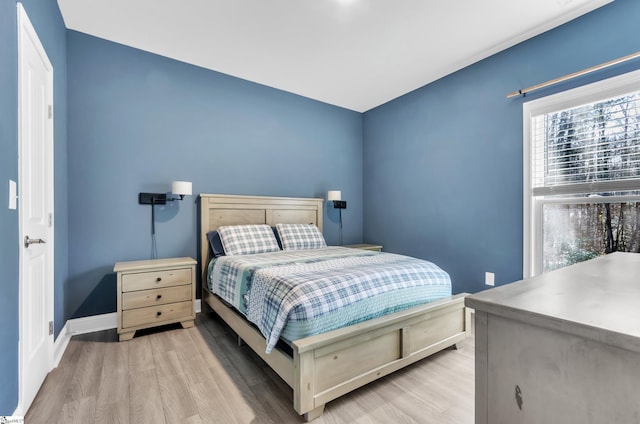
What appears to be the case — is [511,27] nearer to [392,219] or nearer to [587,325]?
[392,219]

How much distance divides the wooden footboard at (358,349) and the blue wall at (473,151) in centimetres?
111

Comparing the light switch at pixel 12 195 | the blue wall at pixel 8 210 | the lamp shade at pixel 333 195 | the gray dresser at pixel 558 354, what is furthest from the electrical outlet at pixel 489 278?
the light switch at pixel 12 195

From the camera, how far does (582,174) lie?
2.40 m

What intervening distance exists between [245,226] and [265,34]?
6.27 ft

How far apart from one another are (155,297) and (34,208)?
1.16 m

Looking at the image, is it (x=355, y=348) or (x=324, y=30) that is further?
(x=324, y=30)

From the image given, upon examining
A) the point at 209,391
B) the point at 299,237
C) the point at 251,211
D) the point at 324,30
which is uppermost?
the point at 324,30

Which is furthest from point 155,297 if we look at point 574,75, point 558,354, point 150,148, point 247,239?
point 574,75

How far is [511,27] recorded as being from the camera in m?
2.49

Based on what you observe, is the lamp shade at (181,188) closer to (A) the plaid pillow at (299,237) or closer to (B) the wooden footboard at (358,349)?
(A) the plaid pillow at (299,237)

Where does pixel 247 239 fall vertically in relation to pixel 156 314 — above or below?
above

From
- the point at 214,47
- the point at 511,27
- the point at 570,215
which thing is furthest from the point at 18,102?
the point at 570,215

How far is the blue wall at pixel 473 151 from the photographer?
234 centimetres

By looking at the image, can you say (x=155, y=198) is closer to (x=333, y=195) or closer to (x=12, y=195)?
(x=12, y=195)
